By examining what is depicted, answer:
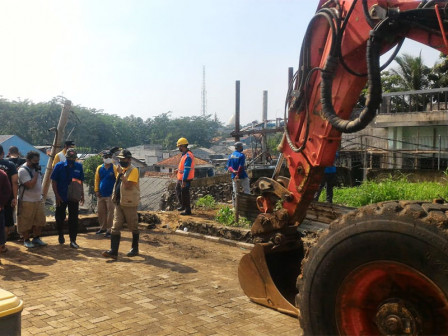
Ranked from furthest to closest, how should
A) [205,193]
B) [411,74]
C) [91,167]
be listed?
[91,167] → [411,74] → [205,193]

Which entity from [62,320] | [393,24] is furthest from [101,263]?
[393,24]

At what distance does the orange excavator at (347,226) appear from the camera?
273 centimetres


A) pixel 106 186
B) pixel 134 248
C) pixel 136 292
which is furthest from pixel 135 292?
pixel 106 186

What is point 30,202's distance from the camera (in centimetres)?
842

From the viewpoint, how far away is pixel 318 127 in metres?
4.66

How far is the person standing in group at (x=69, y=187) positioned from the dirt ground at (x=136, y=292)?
387mm

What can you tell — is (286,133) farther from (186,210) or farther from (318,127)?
(186,210)

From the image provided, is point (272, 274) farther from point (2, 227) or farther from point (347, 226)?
point (2, 227)

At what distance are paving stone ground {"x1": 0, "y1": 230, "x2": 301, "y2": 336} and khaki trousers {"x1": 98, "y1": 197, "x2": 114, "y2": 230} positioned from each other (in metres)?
1.05

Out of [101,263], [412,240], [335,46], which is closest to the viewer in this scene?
[412,240]

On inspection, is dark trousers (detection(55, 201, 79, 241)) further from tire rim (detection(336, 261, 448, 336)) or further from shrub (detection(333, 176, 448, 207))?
tire rim (detection(336, 261, 448, 336))

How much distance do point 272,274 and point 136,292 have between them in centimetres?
176

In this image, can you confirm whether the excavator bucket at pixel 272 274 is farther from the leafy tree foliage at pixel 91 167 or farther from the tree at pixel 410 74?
the leafy tree foliage at pixel 91 167

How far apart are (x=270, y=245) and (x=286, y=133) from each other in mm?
1285
